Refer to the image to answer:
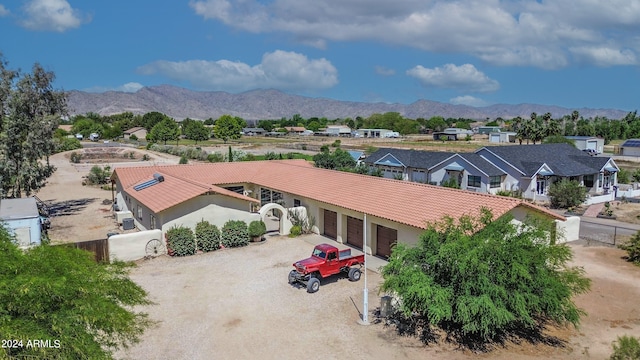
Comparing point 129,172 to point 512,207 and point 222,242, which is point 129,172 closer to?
point 222,242

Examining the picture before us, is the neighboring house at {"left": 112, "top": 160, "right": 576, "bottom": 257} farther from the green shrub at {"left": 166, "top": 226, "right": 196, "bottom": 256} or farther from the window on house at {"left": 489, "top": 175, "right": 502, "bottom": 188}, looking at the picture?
the window on house at {"left": 489, "top": 175, "right": 502, "bottom": 188}

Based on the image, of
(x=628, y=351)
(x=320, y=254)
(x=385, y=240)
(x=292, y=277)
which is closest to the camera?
(x=628, y=351)

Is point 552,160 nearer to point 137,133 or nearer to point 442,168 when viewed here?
point 442,168

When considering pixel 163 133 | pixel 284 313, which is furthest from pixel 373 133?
pixel 284 313

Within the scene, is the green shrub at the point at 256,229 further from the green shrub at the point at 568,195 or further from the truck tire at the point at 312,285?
the green shrub at the point at 568,195

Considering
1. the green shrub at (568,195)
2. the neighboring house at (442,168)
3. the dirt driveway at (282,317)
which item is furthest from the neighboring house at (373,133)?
the dirt driveway at (282,317)

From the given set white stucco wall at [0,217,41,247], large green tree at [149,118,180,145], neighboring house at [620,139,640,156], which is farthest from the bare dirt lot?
large green tree at [149,118,180,145]
